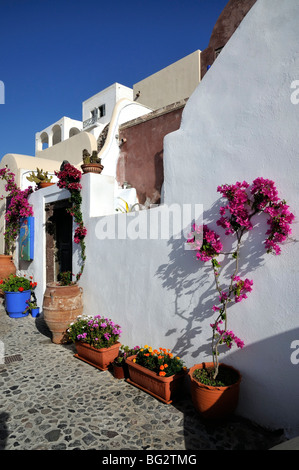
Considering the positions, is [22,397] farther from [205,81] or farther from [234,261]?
[205,81]

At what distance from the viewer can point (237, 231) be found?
3178 mm

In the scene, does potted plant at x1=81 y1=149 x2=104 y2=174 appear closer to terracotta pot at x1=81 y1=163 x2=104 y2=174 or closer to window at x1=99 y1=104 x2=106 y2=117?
terracotta pot at x1=81 y1=163 x2=104 y2=174

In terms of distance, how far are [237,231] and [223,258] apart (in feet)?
1.20

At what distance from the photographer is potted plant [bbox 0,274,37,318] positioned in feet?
23.5

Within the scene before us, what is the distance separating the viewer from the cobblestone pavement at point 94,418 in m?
2.81

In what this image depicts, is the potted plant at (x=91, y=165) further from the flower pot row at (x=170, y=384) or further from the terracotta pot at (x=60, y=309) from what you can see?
the flower pot row at (x=170, y=384)

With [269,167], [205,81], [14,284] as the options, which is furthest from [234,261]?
[14,284]

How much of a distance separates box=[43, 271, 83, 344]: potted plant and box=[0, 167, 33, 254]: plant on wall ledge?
3286mm

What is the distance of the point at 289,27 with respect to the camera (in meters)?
2.93

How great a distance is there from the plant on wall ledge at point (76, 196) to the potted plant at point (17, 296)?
225 centimetres

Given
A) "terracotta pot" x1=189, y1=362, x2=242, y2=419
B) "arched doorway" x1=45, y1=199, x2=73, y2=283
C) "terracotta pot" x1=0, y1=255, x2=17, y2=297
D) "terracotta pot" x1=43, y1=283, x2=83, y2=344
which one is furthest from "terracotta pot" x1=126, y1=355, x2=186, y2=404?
"terracotta pot" x1=0, y1=255, x2=17, y2=297

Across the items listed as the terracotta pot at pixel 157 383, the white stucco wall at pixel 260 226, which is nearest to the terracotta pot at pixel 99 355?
the white stucco wall at pixel 260 226

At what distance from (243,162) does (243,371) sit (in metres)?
2.25

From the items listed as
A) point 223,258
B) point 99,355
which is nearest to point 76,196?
point 99,355
